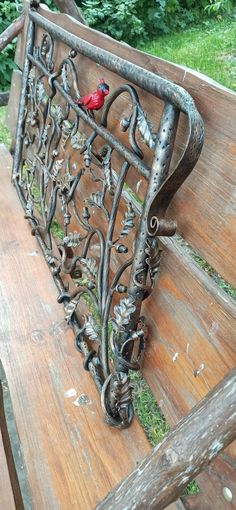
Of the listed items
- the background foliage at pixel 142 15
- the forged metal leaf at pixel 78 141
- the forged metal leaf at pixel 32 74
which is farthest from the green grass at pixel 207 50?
the forged metal leaf at pixel 78 141

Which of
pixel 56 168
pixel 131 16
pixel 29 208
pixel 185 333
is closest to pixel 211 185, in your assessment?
pixel 185 333

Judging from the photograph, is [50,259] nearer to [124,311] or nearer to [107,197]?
[107,197]

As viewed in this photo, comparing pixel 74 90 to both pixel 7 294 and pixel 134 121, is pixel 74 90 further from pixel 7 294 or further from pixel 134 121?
pixel 7 294

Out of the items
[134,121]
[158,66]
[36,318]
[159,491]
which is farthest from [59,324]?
[159,491]

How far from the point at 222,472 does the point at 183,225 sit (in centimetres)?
49

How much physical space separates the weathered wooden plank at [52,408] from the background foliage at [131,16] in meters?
4.37

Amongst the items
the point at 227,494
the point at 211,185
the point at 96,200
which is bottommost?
the point at 227,494

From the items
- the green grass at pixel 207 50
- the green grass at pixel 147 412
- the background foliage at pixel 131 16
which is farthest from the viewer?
the background foliage at pixel 131 16

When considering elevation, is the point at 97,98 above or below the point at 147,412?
above

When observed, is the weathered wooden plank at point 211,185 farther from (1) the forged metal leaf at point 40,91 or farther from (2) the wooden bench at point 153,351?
(1) the forged metal leaf at point 40,91

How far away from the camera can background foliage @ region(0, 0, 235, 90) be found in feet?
18.2

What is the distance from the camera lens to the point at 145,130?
1.07m

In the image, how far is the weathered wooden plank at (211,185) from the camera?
2.94 feet

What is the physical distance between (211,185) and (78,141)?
65cm
